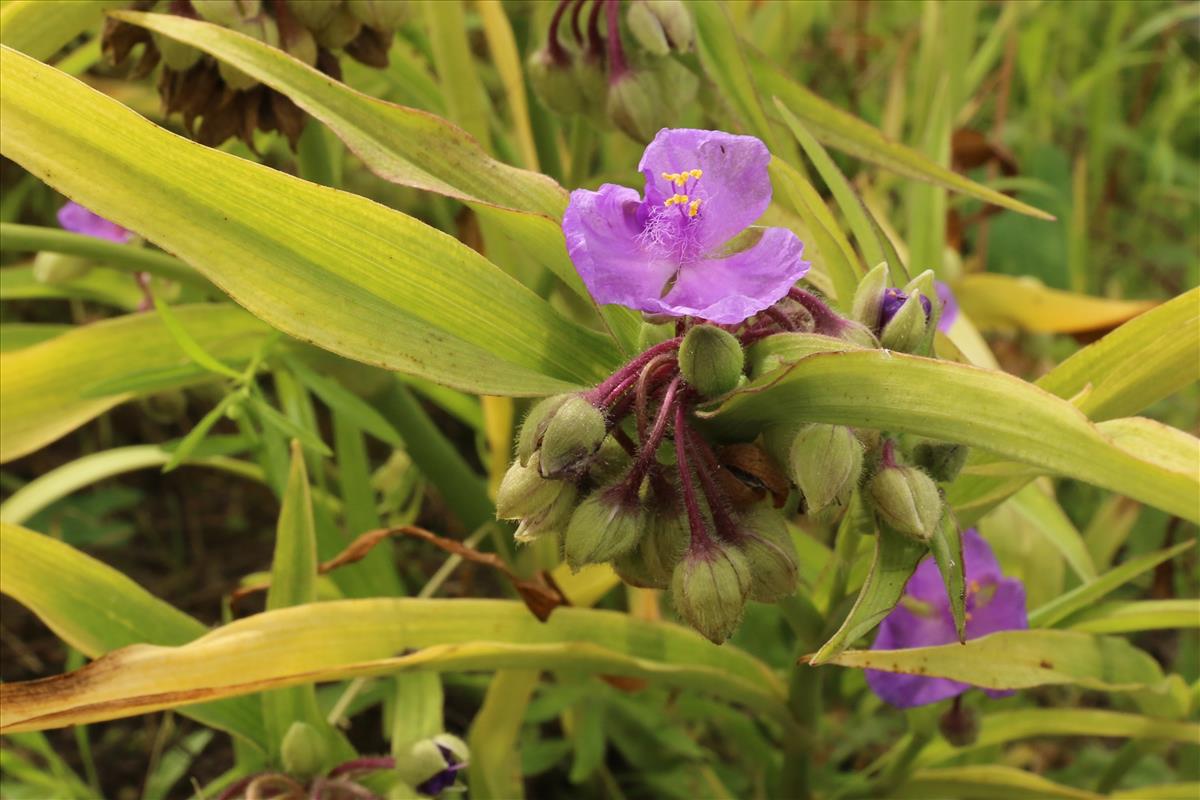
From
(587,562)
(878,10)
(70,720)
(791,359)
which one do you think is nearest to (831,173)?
(791,359)

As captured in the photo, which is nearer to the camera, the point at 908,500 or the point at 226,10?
the point at 908,500

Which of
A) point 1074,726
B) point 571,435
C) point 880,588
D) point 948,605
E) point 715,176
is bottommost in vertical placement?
point 1074,726

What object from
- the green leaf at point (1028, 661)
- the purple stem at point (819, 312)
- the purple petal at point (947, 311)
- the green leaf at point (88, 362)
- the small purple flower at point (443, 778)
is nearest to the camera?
the purple stem at point (819, 312)

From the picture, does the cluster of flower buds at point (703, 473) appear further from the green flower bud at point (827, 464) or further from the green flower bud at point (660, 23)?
the green flower bud at point (660, 23)

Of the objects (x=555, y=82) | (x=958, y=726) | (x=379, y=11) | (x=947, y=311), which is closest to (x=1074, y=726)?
(x=958, y=726)

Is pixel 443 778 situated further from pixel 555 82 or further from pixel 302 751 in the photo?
pixel 555 82

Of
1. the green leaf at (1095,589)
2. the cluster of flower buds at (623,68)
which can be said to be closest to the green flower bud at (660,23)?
the cluster of flower buds at (623,68)

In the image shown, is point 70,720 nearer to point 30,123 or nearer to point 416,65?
point 30,123

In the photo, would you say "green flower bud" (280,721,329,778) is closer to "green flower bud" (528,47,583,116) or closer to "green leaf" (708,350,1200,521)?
"green leaf" (708,350,1200,521)
